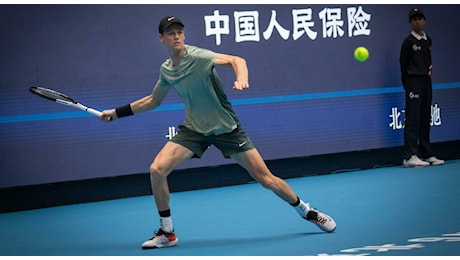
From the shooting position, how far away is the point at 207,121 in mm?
7441

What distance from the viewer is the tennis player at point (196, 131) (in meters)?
7.27

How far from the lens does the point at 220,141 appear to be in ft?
24.5

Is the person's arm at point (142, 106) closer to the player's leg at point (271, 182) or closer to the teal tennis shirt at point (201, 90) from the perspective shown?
the teal tennis shirt at point (201, 90)

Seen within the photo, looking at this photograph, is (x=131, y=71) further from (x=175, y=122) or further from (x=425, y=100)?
(x=425, y=100)

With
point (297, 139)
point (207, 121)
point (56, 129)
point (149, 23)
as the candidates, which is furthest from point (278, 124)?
point (207, 121)

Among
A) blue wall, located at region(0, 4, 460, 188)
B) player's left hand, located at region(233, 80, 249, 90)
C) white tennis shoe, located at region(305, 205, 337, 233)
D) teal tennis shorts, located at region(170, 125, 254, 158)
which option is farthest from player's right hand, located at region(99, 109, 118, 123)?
blue wall, located at region(0, 4, 460, 188)

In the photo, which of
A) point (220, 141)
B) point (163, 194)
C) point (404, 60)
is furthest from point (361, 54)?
point (163, 194)

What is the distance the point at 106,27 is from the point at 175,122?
139cm

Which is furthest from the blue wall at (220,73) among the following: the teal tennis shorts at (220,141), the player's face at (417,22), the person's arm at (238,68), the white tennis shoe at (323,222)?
the white tennis shoe at (323,222)

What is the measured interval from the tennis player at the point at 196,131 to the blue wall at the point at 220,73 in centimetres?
331

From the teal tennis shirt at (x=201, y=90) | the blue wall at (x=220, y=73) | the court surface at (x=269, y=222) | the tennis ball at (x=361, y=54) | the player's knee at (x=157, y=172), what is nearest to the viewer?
the court surface at (x=269, y=222)

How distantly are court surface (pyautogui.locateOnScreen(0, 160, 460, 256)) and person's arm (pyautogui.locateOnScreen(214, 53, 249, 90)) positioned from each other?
118 centimetres

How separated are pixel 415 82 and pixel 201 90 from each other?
5.49 metres

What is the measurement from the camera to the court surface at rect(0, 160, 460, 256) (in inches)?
268
